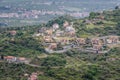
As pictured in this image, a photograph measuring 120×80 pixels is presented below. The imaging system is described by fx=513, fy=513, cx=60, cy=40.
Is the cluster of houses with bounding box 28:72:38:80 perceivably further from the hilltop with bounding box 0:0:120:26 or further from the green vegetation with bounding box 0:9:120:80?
the hilltop with bounding box 0:0:120:26

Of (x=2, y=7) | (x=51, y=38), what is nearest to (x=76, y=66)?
(x=51, y=38)

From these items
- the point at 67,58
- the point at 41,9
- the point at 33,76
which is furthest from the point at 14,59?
the point at 41,9

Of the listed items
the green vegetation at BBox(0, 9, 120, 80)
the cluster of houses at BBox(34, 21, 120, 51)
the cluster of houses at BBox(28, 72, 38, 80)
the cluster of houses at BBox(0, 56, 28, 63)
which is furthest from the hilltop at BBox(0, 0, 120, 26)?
the cluster of houses at BBox(28, 72, 38, 80)

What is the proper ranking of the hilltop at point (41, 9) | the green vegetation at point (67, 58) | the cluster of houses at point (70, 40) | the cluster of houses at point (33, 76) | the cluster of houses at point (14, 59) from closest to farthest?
the cluster of houses at point (33, 76) < the green vegetation at point (67, 58) < the cluster of houses at point (14, 59) < the cluster of houses at point (70, 40) < the hilltop at point (41, 9)

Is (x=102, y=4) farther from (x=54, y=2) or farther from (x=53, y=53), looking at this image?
(x=53, y=53)

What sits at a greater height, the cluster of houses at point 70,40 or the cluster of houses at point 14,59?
the cluster of houses at point 70,40

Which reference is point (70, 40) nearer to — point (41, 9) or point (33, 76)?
point (33, 76)

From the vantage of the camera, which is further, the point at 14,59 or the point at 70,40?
the point at 70,40

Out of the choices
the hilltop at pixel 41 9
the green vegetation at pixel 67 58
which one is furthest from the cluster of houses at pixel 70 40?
the hilltop at pixel 41 9

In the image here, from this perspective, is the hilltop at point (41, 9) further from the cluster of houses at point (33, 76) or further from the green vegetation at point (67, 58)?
the cluster of houses at point (33, 76)
